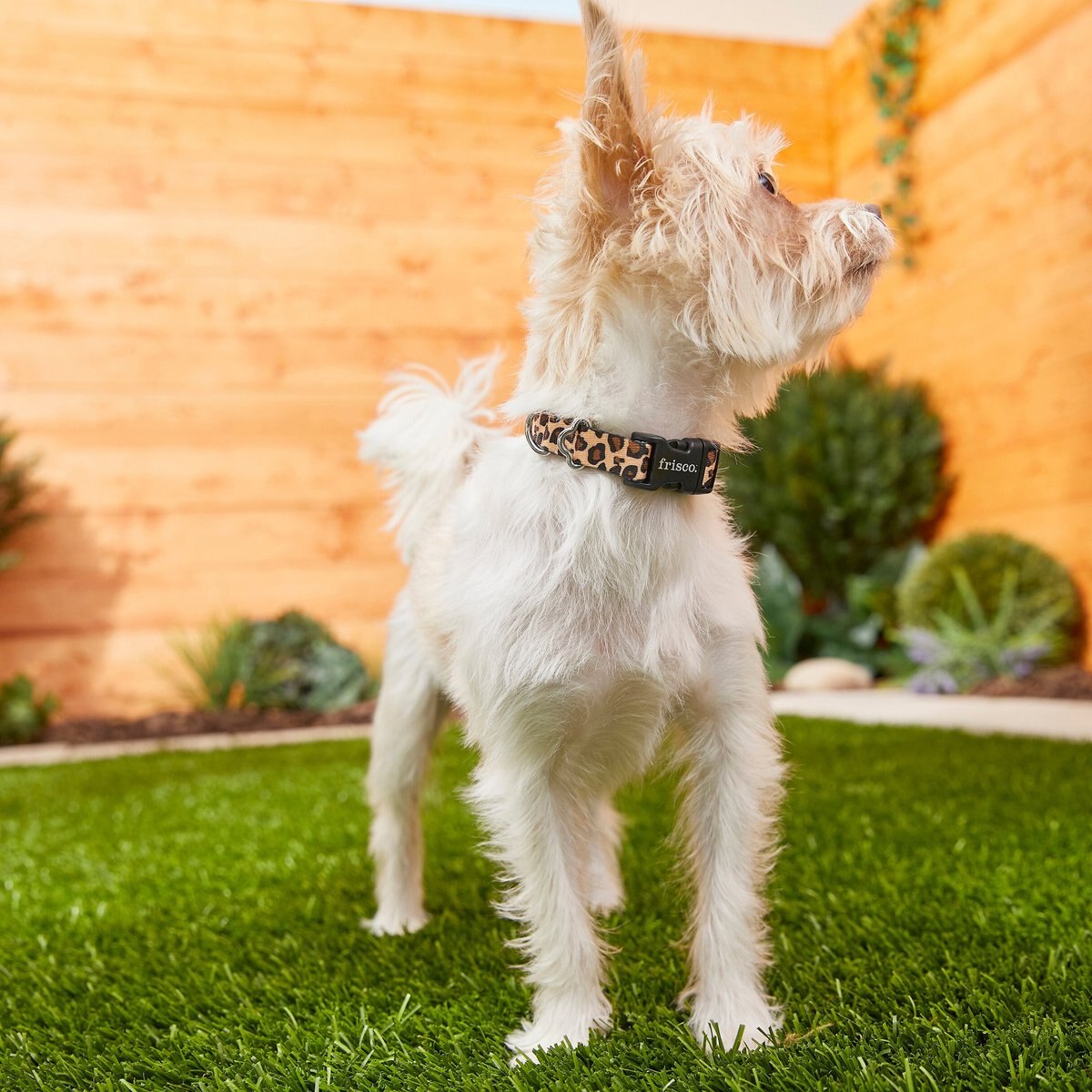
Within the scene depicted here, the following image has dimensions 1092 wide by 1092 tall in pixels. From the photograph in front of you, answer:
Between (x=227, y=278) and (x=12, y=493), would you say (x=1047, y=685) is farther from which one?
(x=12, y=493)

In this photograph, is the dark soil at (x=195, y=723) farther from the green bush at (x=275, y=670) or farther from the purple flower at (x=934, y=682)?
the purple flower at (x=934, y=682)

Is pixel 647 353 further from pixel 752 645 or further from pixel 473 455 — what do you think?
pixel 473 455

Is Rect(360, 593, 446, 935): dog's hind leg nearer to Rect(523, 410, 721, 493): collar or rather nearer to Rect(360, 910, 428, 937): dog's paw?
Rect(360, 910, 428, 937): dog's paw

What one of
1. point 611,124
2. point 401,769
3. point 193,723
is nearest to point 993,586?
point 401,769

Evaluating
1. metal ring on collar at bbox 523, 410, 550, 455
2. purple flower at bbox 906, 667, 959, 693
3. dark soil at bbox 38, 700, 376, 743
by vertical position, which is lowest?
dark soil at bbox 38, 700, 376, 743

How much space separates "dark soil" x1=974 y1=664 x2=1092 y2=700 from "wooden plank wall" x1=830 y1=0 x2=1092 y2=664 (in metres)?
0.53

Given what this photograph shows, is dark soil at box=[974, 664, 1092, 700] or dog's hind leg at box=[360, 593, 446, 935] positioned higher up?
dog's hind leg at box=[360, 593, 446, 935]

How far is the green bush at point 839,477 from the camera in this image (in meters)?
6.84

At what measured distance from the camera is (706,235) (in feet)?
4.96

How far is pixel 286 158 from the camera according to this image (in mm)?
7531

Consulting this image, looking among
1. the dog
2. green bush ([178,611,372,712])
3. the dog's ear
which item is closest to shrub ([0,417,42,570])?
green bush ([178,611,372,712])

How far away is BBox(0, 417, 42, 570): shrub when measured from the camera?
262 inches

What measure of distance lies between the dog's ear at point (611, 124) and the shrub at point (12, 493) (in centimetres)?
617

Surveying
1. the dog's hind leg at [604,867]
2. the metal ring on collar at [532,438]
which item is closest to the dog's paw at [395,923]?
the dog's hind leg at [604,867]
